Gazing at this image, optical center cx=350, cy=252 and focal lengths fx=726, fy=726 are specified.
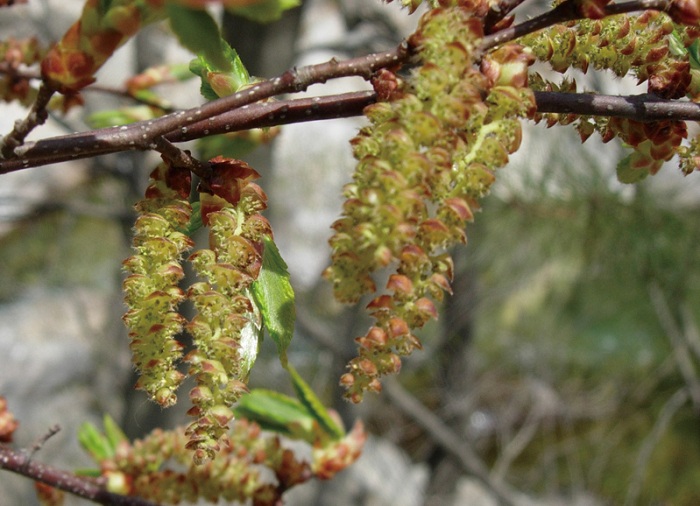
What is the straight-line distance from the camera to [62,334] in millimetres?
3150

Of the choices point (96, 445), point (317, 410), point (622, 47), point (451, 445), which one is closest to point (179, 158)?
point (622, 47)

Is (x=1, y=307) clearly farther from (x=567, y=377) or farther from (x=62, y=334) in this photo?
(x=567, y=377)

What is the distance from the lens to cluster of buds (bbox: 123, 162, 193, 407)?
28cm

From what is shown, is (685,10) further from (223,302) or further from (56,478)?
(56,478)

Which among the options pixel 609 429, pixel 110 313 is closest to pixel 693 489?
pixel 609 429

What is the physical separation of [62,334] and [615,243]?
7.74ft

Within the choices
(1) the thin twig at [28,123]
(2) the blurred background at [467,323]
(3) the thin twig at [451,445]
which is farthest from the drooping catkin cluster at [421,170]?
(3) the thin twig at [451,445]

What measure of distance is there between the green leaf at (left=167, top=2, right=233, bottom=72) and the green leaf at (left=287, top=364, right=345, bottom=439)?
0.35 metres

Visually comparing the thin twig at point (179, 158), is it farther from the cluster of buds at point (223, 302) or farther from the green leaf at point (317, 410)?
the green leaf at point (317, 410)

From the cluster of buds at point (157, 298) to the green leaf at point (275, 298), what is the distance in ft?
0.12

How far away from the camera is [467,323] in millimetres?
2520

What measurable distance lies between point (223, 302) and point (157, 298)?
0.03m

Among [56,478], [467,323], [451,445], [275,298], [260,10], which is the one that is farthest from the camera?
[467,323]

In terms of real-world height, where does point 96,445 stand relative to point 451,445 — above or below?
above
